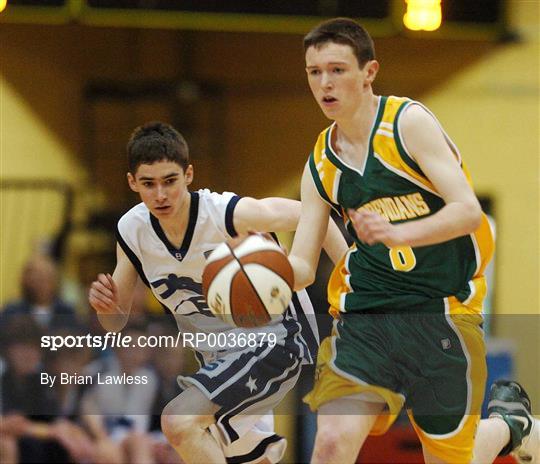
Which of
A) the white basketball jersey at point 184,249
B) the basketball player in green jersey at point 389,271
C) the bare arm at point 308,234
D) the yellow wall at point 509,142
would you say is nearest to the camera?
the basketball player in green jersey at point 389,271

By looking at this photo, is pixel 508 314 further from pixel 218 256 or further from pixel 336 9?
pixel 218 256

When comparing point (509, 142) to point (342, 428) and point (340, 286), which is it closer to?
point (340, 286)

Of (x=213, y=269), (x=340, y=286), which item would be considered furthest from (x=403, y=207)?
(x=213, y=269)

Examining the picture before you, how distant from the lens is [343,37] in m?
4.12

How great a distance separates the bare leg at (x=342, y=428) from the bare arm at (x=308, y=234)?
1.61 ft

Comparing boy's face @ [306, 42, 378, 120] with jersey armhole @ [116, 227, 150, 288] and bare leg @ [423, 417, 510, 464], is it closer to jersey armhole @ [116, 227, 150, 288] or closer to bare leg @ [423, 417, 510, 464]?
jersey armhole @ [116, 227, 150, 288]

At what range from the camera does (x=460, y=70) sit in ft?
28.2

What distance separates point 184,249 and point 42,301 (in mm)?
2450

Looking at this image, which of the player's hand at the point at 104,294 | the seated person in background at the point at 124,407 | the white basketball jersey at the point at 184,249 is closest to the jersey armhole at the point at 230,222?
the white basketball jersey at the point at 184,249

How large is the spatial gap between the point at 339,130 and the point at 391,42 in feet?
14.6

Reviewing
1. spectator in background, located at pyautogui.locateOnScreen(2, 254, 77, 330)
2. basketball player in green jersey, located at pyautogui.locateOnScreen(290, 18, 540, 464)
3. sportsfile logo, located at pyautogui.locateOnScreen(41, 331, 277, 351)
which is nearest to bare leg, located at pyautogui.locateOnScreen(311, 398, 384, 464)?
basketball player in green jersey, located at pyautogui.locateOnScreen(290, 18, 540, 464)

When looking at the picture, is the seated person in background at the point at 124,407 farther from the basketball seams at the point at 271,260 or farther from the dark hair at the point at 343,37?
the dark hair at the point at 343,37

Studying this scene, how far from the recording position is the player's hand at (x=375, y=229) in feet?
12.2

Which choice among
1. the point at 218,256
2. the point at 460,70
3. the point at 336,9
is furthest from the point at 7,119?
the point at 218,256
